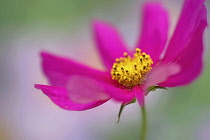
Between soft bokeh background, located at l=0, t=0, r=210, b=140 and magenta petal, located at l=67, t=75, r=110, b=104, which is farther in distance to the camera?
soft bokeh background, located at l=0, t=0, r=210, b=140

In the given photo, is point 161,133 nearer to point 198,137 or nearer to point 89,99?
point 198,137

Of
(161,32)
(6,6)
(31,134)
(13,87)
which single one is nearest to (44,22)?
(6,6)

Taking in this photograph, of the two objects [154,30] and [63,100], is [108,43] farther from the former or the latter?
[63,100]

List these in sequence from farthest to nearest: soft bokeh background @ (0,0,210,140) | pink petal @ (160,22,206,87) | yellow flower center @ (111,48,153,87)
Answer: soft bokeh background @ (0,0,210,140) → yellow flower center @ (111,48,153,87) → pink petal @ (160,22,206,87)

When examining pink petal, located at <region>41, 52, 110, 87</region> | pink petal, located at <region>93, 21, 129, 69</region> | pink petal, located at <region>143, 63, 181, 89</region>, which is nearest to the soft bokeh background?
pink petal, located at <region>93, 21, 129, 69</region>

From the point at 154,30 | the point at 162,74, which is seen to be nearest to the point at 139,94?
the point at 162,74

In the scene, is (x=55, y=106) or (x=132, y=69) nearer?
(x=132, y=69)

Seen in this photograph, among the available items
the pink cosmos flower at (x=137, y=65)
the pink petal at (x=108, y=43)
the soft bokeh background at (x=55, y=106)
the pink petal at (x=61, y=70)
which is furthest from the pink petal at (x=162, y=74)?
the soft bokeh background at (x=55, y=106)

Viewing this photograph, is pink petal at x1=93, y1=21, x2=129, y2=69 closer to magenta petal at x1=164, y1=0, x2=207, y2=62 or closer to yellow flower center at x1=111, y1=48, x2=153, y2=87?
yellow flower center at x1=111, y1=48, x2=153, y2=87
